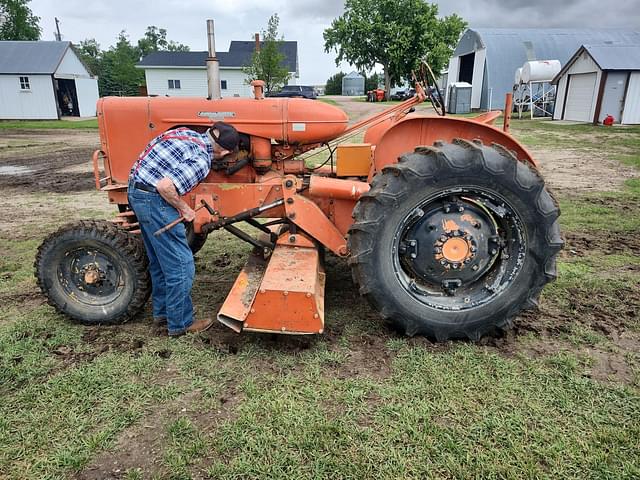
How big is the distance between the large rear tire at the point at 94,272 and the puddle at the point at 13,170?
8.29 m

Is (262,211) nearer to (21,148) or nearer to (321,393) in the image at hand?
(321,393)

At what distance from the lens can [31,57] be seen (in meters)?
28.1

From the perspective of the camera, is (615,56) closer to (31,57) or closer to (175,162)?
(175,162)

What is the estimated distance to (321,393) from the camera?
2.78 m

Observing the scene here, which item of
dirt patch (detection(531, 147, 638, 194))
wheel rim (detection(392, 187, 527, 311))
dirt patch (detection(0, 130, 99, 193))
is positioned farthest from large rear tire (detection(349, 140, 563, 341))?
dirt patch (detection(0, 130, 99, 193))

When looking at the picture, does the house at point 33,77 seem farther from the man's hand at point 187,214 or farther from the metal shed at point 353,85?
the metal shed at point 353,85

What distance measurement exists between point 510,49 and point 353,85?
3478cm

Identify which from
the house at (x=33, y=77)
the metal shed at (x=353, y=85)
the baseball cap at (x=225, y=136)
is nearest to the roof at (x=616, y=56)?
the baseball cap at (x=225, y=136)

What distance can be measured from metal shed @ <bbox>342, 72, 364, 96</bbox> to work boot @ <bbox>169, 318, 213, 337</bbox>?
5951 centimetres

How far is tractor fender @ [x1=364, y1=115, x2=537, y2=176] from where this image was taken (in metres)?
3.50

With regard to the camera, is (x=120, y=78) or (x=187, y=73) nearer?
(x=187, y=73)

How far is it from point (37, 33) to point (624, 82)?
48611 mm

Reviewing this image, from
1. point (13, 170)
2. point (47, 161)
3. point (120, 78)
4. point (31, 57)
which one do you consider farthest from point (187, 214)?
point (120, 78)

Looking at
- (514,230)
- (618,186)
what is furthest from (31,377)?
(618,186)
